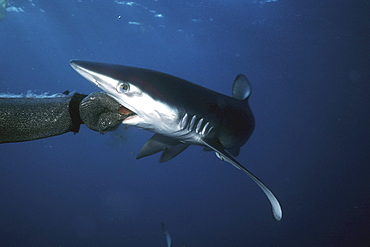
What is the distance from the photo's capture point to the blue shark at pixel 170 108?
1.89 m

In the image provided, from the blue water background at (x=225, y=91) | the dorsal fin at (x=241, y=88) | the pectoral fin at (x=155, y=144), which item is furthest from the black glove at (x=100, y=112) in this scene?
the dorsal fin at (x=241, y=88)

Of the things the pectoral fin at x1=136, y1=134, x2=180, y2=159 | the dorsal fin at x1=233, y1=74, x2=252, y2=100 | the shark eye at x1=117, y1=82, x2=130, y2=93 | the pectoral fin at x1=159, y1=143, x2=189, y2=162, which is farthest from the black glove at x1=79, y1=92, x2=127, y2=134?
the dorsal fin at x1=233, y1=74, x2=252, y2=100

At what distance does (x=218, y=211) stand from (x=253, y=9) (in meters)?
29.4

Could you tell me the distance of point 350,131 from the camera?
60781mm

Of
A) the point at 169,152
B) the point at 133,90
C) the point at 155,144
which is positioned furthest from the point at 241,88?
the point at 133,90

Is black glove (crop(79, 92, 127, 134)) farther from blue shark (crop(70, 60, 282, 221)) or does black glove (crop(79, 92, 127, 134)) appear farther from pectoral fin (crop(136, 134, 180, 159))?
pectoral fin (crop(136, 134, 180, 159))

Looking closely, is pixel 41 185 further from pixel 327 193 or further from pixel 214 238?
pixel 327 193

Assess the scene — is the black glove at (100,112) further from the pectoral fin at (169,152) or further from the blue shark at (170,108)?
the pectoral fin at (169,152)

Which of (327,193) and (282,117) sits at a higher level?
(282,117)

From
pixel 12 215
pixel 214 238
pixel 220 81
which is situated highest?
pixel 220 81

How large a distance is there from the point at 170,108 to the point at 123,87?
0.56 m

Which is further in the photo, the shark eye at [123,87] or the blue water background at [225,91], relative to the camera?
the blue water background at [225,91]

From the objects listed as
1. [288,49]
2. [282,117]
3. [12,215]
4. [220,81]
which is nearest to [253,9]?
[288,49]

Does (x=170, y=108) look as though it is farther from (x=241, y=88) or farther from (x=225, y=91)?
(x=225, y=91)
